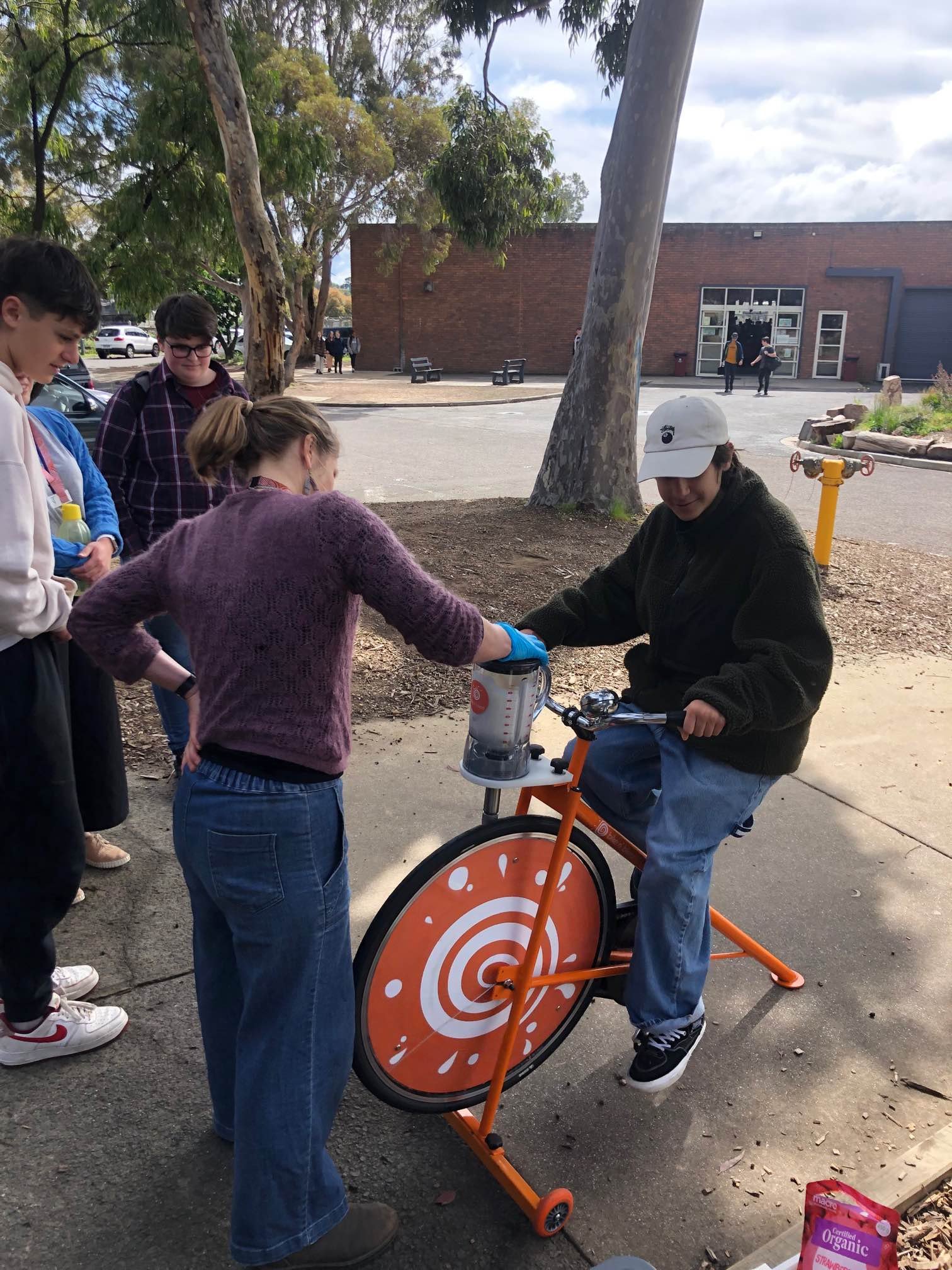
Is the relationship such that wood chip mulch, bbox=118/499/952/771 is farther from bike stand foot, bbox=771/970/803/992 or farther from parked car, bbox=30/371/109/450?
parked car, bbox=30/371/109/450

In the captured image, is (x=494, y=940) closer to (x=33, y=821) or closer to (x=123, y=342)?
(x=33, y=821)

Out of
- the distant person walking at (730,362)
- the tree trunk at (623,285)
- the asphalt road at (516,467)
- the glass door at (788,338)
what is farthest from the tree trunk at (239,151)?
the glass door at (788,338)

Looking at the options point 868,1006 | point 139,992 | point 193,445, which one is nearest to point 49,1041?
point 139,992

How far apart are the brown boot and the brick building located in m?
37.6

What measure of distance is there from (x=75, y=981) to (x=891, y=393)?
2215 centimetres

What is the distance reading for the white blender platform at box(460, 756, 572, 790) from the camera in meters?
2.16

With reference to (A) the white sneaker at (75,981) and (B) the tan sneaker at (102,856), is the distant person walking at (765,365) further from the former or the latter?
(A) the white sneaker at (75,981)

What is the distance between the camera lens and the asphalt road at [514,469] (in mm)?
11320

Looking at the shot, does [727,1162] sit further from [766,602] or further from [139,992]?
[139,992]

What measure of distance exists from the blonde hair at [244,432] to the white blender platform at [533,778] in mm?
808

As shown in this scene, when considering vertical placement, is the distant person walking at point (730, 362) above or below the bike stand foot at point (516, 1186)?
above

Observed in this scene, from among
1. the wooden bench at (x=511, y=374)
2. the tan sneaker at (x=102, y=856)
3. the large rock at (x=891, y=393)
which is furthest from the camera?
the wooden bench at (x=511, y=374)

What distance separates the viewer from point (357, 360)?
39.2 m

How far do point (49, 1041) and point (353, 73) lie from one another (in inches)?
1557
